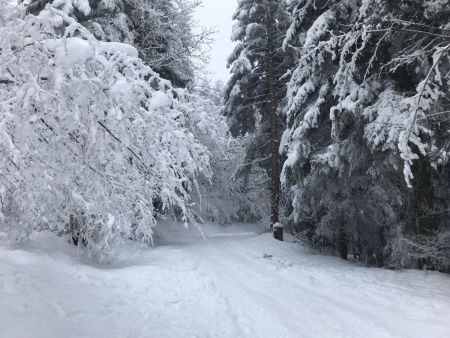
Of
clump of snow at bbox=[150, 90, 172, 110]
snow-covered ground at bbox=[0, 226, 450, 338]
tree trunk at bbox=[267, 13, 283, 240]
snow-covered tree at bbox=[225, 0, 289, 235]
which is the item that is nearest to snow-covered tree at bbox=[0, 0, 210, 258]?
clump of snow at bbox=[150, 90, 172, 110]

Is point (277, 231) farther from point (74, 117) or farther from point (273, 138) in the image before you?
point (74, 117)

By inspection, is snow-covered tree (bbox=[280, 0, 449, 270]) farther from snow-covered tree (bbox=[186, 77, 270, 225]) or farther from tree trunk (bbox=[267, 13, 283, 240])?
snow-covered tree (bbox=[186, 77, 270, 225])

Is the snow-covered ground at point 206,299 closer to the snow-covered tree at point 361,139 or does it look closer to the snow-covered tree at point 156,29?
the snow-covered tree at point 361,139

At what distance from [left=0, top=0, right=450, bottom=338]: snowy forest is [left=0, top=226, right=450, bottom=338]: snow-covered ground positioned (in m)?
0.08

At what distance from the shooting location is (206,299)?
7758mm

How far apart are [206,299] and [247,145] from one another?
1179 cm

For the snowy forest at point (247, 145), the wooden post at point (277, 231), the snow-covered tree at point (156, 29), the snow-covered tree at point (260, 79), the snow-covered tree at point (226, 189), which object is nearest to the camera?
the snowy forest at point (247, 145)

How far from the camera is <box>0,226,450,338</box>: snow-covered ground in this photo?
582cm

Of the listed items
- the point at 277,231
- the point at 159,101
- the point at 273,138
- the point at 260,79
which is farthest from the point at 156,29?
the point at 159,101

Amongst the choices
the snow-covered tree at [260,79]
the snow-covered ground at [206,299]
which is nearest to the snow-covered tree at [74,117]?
the snow-covered ground at [206,299]

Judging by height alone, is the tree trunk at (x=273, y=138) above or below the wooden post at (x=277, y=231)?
above

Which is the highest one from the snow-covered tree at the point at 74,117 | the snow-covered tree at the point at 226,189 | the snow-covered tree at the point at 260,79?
the snow-covered tree at the point at 260,79

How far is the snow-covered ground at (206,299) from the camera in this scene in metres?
5.82

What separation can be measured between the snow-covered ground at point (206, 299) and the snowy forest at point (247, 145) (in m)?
0.08
